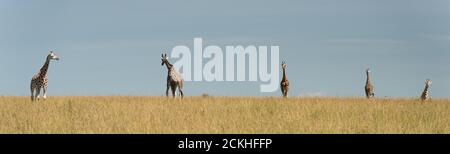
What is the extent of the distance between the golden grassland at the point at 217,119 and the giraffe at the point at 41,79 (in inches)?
162

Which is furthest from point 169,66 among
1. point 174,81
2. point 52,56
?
point 52,56

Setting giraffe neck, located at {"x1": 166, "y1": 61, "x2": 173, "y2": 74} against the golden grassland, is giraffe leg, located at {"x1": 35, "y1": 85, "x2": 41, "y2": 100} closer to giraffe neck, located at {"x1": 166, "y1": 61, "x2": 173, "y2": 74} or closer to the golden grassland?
the golden grassland

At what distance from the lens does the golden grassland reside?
42.6 feet

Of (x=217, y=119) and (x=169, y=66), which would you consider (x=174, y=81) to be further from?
(x=217, y=119)

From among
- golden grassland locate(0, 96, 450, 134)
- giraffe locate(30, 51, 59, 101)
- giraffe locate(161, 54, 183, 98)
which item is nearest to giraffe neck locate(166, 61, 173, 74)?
giraffe locate(161, 54, 183, 98)

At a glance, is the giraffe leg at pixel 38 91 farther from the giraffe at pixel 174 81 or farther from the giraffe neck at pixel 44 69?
the giraffe at pixel 174 81

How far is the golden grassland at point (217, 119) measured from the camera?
13.0m

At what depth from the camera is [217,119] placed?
47.6ft

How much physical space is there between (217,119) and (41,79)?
10.7 m

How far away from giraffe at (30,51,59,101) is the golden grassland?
13.5ft

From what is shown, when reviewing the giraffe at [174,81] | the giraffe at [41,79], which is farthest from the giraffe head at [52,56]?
the giraffe at [174,81]

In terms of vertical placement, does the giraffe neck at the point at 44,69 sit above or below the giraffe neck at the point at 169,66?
below
